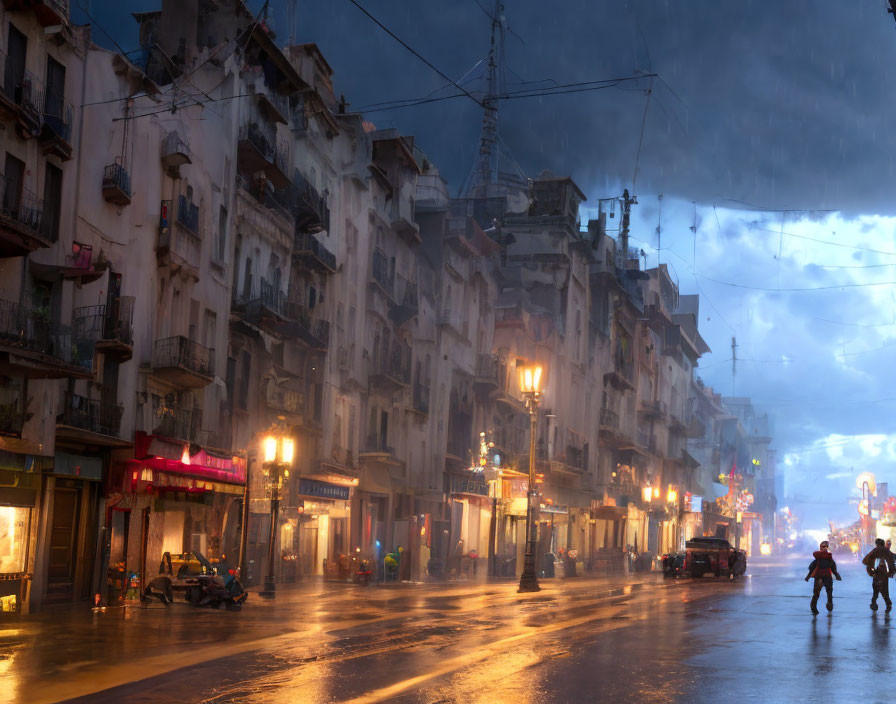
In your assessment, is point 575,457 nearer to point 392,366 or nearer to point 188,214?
point 392,366

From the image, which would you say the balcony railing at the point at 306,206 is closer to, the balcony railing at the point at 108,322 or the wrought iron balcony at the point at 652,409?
the balcony railing at the point at 108,322

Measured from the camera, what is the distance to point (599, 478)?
82.3m

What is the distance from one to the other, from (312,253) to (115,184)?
13.5 metres

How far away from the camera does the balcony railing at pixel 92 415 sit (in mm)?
26406

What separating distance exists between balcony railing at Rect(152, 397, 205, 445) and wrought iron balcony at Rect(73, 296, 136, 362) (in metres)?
2.83

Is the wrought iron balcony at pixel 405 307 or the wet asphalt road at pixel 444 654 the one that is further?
the wrought iron balcony at pixel 405 307

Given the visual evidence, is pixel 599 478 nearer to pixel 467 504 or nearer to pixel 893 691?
pixel 467 504

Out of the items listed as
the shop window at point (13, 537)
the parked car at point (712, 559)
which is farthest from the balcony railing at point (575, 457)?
the shop window at point (13, 537)

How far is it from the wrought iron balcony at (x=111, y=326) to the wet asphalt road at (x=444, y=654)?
21.7ft

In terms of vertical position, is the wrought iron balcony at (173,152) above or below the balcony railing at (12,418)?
above

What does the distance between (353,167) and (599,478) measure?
42.2 m

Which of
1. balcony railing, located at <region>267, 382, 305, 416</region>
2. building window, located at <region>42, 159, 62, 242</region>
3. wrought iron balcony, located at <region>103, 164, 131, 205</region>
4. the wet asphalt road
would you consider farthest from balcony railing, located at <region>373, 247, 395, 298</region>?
the wet asphalt road

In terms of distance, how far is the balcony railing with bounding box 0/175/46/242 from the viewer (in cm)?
2344

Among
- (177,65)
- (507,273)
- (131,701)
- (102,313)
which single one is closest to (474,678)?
(131,701)
